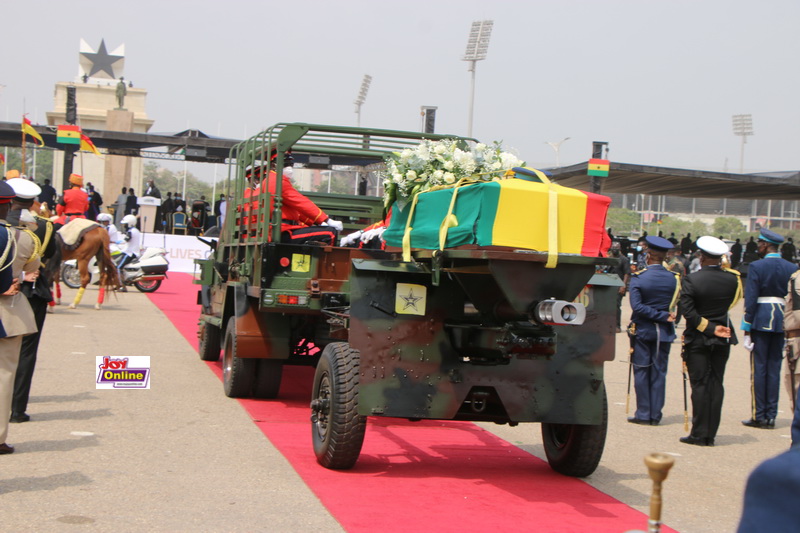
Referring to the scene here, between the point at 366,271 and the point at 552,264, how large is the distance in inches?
58.6

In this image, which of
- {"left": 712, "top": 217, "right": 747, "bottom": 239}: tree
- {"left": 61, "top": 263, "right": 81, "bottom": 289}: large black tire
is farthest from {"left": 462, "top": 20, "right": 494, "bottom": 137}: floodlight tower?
{"left": 712, "top": 217, "right": 747, "bottom": 239}: tree

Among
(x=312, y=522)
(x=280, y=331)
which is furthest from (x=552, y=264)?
(x=280, y=331)

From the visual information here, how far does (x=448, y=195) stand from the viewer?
655 cm

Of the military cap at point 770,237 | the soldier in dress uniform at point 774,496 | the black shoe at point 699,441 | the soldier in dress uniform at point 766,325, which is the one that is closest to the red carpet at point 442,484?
the black shoe at point 699,441

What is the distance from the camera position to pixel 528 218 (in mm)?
5883

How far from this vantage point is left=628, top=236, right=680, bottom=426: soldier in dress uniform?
390 inches

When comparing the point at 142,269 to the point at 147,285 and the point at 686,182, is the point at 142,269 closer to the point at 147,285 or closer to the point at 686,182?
the point at 147,285

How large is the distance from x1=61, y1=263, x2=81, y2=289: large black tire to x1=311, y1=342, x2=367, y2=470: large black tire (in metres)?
15.0

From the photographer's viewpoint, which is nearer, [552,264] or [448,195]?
[552,264]

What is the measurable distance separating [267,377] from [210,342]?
8.85ft

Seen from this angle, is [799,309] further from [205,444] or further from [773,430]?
[205,444]

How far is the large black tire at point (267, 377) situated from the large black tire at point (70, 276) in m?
11.9

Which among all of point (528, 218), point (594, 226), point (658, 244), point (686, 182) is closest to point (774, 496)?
point (528, 218)

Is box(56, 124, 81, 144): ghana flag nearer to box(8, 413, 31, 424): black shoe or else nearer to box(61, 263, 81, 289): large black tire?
box(61, 263, 81, 289): large black tire
